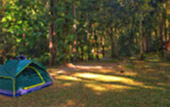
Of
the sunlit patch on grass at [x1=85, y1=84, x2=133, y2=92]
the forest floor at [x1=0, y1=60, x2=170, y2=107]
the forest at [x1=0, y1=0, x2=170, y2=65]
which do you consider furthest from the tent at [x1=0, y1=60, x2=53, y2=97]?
the forest at [x1=0, y1=0, x2=170, y2=65]

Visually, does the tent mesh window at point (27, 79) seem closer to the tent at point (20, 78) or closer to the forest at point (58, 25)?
the tent at point (20, 78)

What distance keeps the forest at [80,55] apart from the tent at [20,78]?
0.20 ft

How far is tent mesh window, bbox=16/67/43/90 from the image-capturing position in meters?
9.21

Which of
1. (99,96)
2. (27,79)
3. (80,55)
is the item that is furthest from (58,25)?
(99,96)

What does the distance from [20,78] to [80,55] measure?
19.0 m

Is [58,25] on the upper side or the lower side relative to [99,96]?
upper

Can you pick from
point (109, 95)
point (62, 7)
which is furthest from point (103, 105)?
point (62, 7)

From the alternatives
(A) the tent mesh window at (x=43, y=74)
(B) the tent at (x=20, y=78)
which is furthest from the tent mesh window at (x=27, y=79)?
(A) the tent mesh window at (x=43, y=74)

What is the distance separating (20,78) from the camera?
938 centimetres

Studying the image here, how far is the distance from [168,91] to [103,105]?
4.04 m

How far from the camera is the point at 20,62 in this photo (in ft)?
32.7

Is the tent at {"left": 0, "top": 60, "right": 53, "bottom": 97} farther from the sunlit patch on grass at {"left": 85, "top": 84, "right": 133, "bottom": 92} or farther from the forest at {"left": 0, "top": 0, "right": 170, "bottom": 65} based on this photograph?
the forest at {"left": 0, "top": 0, "right": 170, "bottom": 65}

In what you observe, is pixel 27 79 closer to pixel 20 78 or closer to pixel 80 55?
pixel 20 78

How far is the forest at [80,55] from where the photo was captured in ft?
28.5
